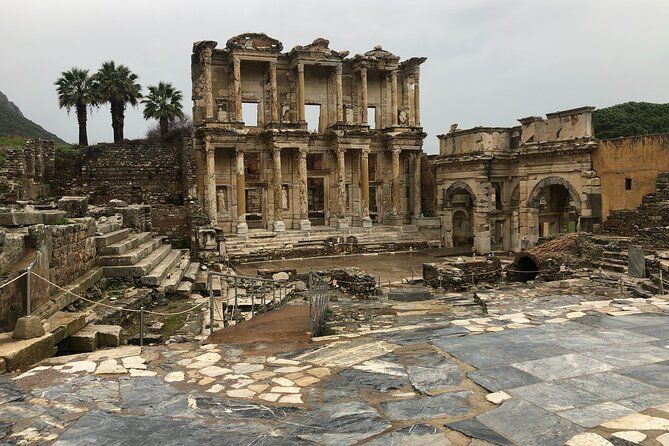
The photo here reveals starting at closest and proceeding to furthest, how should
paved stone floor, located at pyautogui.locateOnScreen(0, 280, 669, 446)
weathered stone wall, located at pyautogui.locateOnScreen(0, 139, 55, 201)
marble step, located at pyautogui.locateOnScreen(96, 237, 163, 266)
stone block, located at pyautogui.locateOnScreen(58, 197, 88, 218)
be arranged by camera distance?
paved stone floor, located at pyautogui.locateOnScreen(0, 280, 669, 446) → marble step, located at pyautogui.locateOnScreen(96, 237, 163, 266) → stone block, located at pyautogui.locateOnScreen(58, 197, 88, 218) → weathered stone wall, located at pyautogui.locateOnScreen(0, 139, 55, 201)

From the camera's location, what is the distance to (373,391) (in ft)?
15.8

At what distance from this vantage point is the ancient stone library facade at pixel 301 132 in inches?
1148

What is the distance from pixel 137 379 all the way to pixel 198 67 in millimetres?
27279

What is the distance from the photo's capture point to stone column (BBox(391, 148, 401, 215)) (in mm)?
32875

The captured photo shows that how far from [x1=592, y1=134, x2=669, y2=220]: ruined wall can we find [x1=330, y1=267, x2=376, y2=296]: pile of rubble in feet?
40.7

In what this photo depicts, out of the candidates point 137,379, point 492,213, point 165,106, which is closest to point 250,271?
point 492,213

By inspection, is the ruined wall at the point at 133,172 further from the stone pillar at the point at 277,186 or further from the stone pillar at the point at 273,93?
the stone pillar at the point at 273,93

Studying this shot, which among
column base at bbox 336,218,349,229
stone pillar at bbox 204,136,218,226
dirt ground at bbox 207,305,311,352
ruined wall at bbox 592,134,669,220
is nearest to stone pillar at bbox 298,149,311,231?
column base at bbox 336,218,349,229

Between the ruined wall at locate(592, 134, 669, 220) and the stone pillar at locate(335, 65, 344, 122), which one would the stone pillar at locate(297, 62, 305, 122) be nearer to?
the stone pillar at locate(335, 65, 344, 122)

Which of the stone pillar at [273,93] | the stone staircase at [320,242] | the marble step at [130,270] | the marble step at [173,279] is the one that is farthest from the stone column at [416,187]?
the marble step at [130,270]

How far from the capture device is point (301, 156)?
30.2 metres

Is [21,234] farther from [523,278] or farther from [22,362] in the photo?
[523,278]

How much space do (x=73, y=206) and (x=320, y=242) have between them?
14.3 metres

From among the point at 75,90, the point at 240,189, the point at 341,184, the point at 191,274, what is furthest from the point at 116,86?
the point at 191,274
